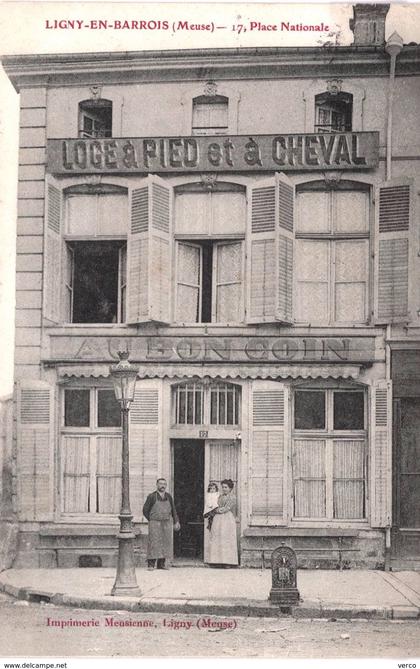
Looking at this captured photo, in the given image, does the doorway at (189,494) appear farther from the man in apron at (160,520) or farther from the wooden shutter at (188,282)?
the wooden shutter at (188,282)

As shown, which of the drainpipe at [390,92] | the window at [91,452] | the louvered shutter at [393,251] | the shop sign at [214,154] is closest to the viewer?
the drainpipe at [390,92]

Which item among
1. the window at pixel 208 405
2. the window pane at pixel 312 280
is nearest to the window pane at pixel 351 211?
the window pane at pixel 312 280

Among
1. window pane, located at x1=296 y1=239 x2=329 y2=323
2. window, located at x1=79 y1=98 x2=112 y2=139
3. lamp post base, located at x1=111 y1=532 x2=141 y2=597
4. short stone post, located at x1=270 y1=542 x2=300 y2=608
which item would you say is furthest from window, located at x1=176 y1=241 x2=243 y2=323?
short stone post, located at x1=270 y1=542 x2=300 y2=608

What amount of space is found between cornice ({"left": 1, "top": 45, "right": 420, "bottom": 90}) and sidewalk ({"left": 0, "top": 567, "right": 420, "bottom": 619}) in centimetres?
699

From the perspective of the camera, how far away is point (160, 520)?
13234 millimetres

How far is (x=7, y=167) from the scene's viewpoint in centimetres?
1216

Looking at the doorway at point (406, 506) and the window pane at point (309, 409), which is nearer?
the doorway at point (406, 506)

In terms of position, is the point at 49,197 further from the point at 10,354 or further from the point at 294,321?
the point at 294,321

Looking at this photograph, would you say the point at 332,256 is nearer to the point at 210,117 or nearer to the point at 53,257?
the point at 210,117

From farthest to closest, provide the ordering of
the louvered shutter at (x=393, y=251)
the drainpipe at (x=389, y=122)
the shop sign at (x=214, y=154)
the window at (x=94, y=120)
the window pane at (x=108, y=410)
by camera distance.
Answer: the window at (x=94, y=120), the window pane at (x=108, y=410), the shop sign at (x=214, y=154), the louvered shutter at (x=393, y=251), the drainpipe at (x=389, y=122)

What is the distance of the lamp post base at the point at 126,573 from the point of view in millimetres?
11492

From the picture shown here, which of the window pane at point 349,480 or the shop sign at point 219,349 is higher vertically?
the shop sign at point 219,349

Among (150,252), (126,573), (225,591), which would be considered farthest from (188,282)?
(225,591)

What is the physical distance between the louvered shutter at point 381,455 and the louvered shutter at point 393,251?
3.57 feet
